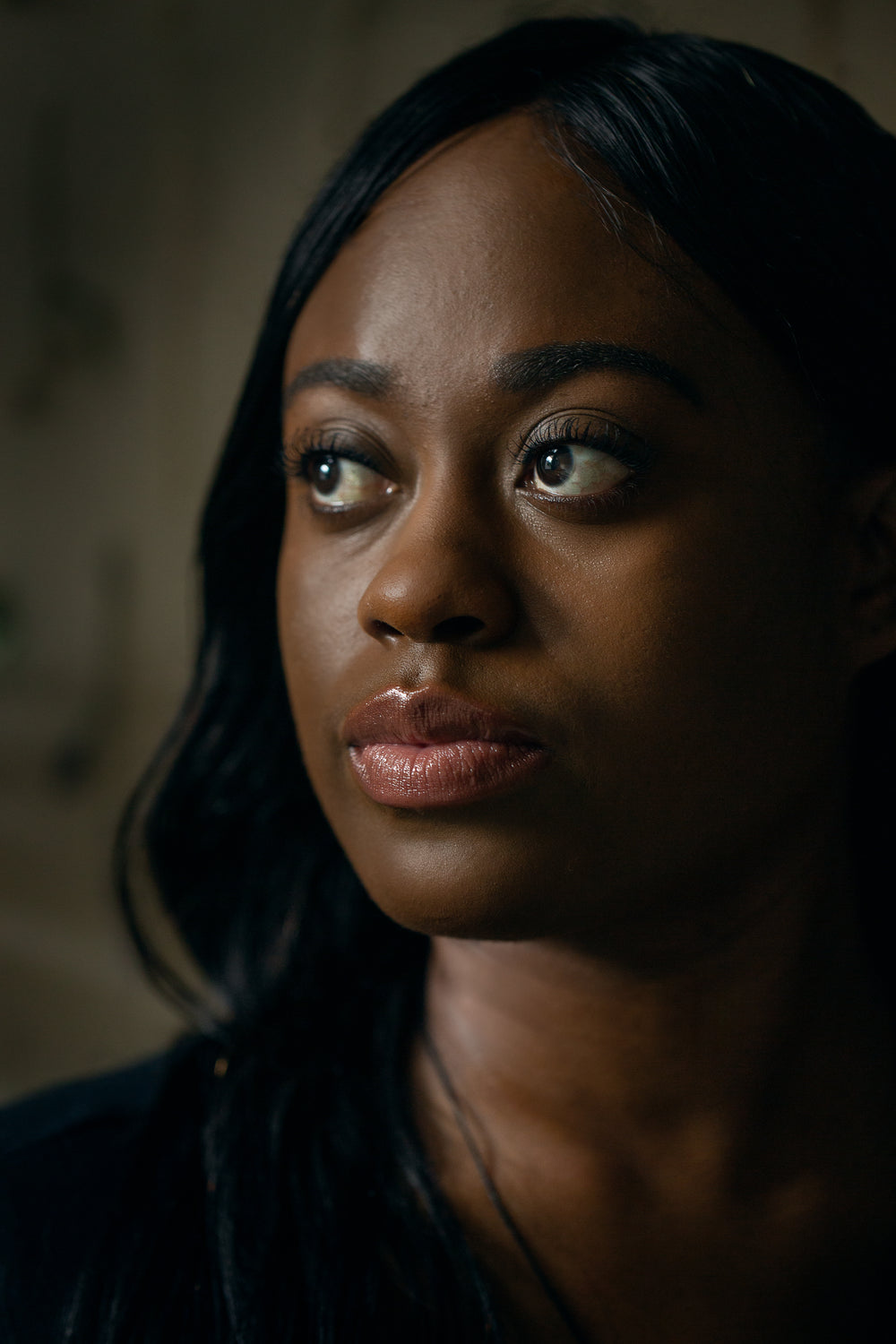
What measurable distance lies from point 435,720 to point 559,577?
0.12 metres

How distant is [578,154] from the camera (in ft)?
2.60

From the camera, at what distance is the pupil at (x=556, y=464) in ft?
2.46

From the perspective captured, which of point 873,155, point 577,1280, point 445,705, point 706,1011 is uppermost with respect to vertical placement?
point 873,155

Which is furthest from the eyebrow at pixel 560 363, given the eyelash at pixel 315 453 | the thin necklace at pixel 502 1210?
the thin necklace at pixel 502 1210

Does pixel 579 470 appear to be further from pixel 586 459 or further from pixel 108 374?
pixel 108 374

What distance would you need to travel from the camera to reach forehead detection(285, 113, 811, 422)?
29.2 inches

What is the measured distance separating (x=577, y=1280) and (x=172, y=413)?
158cm

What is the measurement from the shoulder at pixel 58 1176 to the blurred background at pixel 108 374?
995 mm

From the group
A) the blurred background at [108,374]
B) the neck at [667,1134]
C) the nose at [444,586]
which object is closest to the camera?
the nose at [444,586]

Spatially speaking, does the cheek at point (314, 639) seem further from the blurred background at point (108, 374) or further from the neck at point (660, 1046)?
the blurred background at point (108, 374)

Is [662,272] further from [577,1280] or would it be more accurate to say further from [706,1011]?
[577,1280]

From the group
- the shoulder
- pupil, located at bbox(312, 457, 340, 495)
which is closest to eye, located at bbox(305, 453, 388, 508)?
pupil, located at bbox(312, 457, 340, 495)

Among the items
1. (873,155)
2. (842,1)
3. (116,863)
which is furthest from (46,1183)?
(842,1)

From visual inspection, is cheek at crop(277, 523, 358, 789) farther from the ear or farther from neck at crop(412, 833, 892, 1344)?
the ear
